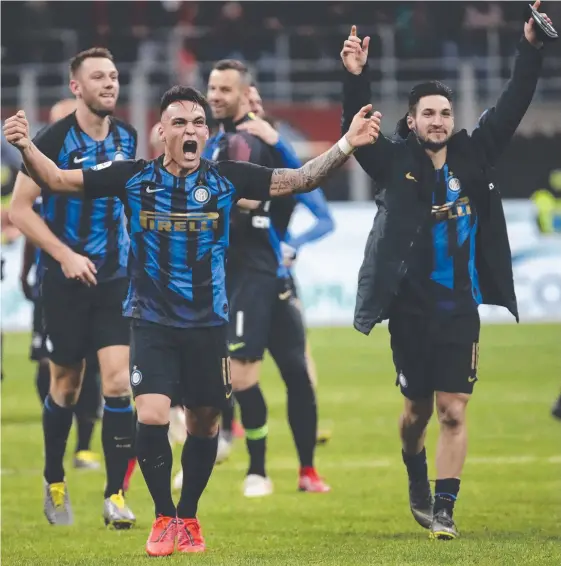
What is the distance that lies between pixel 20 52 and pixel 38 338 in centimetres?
1789

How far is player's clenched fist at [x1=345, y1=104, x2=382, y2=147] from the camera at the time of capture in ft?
20.4

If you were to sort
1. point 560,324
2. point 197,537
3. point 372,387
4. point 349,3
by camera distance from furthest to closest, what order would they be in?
point 349,3
point 560,324
point 372,387
point 197,537

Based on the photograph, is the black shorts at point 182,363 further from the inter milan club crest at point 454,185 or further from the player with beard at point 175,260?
the inter milan club crest at point 454,185

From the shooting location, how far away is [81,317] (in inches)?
302

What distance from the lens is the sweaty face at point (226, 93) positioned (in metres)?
8.69

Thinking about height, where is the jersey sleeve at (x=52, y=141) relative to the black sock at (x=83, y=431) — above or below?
above

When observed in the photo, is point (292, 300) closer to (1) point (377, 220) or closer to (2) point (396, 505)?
(2) point (396, 505)

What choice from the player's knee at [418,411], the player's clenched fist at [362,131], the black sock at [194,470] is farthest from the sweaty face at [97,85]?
the player's knee at [418,411]

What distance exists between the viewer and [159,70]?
2794 centimetres

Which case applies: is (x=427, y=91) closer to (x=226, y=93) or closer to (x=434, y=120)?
(x=434, y=120)

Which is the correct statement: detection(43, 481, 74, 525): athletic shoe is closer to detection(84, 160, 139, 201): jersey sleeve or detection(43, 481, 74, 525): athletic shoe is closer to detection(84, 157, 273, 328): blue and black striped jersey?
detection(84, 157, 273, 328): blue and black striped jersey

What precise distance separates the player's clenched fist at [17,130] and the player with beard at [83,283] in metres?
1.38

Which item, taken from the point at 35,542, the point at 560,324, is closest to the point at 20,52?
the point at 560,324

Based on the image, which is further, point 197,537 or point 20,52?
point 20,52
